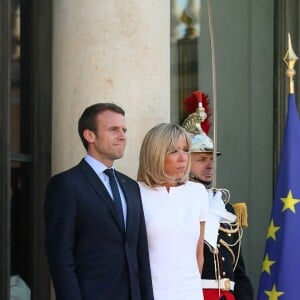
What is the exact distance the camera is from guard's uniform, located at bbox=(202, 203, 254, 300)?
4551 mm

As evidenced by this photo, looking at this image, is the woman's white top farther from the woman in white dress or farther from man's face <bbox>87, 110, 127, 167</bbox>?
man's face <bbox>87, 110, 127, 167</bbox>

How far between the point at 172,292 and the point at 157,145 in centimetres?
62

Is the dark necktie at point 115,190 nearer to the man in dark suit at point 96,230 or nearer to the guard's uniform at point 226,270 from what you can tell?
the man in dark suit at point 96,230

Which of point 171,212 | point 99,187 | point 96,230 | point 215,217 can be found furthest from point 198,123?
point 96,230

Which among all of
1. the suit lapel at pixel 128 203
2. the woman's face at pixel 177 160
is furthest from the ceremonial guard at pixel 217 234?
the suit lapel at pixel 128 203

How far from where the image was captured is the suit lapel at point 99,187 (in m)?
3.72

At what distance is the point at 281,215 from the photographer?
5.15 metres

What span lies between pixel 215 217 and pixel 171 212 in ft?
2.22

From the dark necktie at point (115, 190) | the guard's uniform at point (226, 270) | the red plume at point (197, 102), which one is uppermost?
the red plume at point (197, 102)

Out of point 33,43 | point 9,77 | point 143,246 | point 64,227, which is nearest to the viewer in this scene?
point 64,227

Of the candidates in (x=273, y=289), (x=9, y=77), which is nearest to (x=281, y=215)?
(x=273, y=289)

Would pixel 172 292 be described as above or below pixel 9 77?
below

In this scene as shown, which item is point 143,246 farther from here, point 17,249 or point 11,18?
point 11,18

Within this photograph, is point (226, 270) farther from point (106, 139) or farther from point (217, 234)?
point (106, 139)
